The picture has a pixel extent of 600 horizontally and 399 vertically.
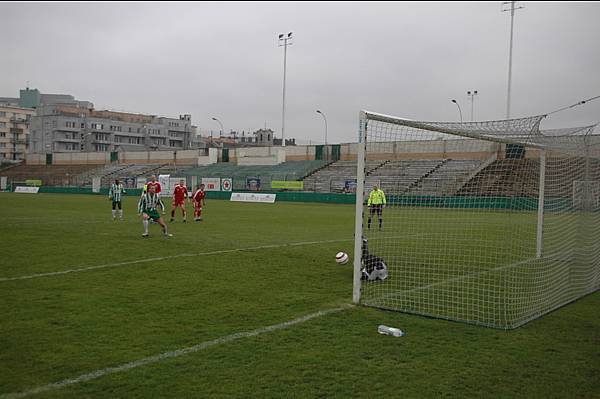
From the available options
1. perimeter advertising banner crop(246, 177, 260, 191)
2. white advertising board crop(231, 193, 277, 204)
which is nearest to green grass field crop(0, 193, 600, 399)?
white advertising board crop(231, 193, 277, 204)

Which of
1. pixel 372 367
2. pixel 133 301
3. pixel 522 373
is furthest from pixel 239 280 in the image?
pixel 522 373

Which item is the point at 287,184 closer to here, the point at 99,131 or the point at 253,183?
the point at 253,183

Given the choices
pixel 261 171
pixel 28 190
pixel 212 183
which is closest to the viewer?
pixel 212 183

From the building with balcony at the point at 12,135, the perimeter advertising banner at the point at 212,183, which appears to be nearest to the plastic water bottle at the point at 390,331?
the perimeter advertising banner at the point at 212,183

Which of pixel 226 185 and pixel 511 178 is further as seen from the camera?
pixel 226 185

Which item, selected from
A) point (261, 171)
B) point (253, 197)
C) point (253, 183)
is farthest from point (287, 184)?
point (261, 171)

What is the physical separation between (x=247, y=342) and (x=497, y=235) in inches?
580

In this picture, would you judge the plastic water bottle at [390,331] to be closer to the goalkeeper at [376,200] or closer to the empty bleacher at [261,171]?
the goalkeeper at [376,200]

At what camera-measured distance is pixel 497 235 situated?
709 inches

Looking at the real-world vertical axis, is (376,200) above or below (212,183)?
below

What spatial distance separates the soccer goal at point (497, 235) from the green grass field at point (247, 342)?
0.65 m

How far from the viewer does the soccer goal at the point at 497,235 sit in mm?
7688

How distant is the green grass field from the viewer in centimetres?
449

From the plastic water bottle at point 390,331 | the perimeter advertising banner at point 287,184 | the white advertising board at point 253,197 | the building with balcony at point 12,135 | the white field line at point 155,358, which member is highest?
the building with balcony at point 12,135
